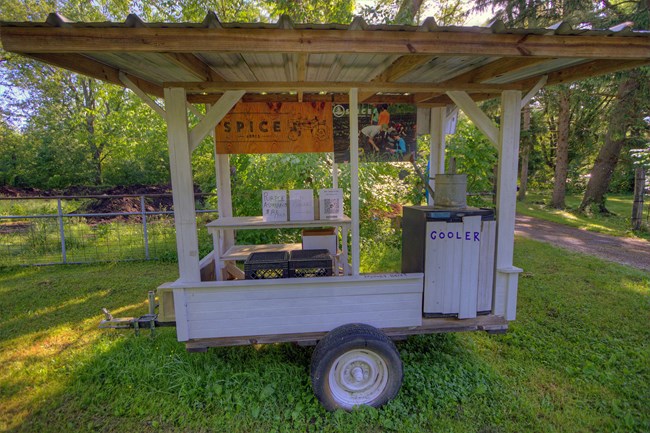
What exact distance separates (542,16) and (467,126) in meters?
4.90

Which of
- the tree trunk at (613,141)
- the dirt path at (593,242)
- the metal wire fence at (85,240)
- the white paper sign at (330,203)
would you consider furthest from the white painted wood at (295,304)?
the tree trunk at (613,141)

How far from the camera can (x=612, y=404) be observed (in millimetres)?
2430

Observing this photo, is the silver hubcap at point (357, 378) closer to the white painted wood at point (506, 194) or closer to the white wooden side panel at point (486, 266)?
the white wooden side panel at point (486, 266)

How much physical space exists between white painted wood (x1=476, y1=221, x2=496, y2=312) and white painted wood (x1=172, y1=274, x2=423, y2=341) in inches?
21.5

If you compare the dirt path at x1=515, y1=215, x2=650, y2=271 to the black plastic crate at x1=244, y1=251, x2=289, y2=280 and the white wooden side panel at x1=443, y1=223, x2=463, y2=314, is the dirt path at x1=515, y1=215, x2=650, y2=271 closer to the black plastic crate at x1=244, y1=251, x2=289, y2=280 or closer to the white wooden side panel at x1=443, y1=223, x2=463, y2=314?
the white wooden side panel at x1=443, y1=223, x2=463, y2=314

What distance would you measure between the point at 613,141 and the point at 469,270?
11.5 m

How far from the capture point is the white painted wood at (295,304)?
2.49 meters

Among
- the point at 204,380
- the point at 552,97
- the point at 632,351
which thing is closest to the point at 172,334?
the point at 204,380

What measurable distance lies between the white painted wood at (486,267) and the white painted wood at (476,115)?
2.39ft

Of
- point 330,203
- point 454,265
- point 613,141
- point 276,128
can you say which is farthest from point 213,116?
point 613,141

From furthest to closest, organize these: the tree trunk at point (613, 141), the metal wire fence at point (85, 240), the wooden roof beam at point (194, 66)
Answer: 1. the tree trunk at point (613, 141)
2. the metal wire fence at point (85, 240)
3. the wooden roof beam at point (194, 66)

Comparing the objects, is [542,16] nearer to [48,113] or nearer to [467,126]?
[467,126]

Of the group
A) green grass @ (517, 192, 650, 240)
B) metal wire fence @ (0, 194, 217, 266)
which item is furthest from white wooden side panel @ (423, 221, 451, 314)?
green grass @ (517, 192, 650, 240)

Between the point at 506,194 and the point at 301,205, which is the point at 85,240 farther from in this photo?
the point at 506,194
